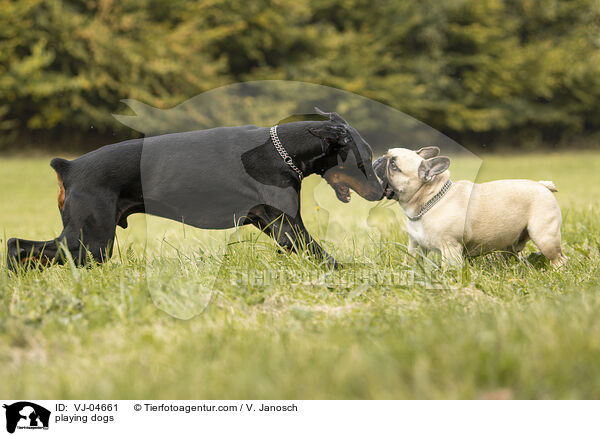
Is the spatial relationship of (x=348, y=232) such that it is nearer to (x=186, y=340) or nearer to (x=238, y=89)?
(x=238, y=89)

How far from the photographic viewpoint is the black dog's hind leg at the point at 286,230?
3.52 m

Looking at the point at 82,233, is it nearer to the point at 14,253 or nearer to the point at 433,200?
the point at 14,253

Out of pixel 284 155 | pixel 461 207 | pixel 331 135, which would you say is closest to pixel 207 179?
pixel 284 155

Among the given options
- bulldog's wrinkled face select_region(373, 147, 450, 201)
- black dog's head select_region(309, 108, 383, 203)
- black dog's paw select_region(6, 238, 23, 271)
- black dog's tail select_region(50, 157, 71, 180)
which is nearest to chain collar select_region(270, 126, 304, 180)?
black dog's head select_region(309, 108, 383, 203)

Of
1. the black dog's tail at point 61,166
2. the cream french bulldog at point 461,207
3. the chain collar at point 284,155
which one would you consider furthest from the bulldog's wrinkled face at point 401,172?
the black dog's tail at point 61,166

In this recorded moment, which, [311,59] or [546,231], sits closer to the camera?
[546,231]

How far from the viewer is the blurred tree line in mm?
16875

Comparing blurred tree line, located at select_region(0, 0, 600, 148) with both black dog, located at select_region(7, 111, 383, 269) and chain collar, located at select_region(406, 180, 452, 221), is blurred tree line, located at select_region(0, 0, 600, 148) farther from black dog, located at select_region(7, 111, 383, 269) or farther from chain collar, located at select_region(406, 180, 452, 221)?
chain collar, located at select_region(406, 180, 452, 221)

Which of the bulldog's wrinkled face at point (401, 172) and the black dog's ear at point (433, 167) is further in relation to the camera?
the bulldog's wrinkled face at point (401, 172)

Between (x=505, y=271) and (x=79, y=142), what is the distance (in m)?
14.7

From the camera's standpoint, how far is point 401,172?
3.64m

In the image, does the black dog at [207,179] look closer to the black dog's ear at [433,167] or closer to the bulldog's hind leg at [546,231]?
the black dog's ear at [433,167]

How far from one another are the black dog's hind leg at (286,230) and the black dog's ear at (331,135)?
507mm

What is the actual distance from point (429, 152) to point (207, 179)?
1.52 m
